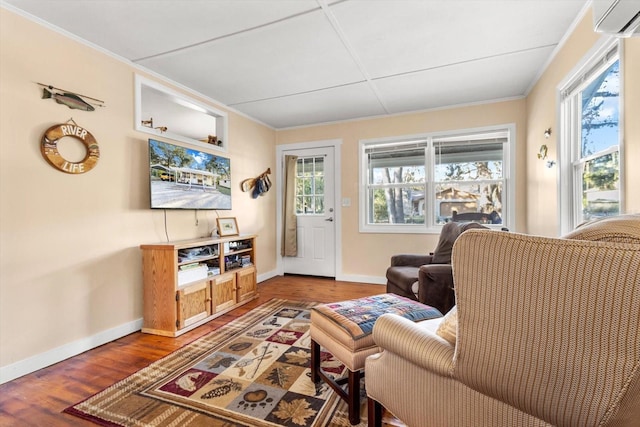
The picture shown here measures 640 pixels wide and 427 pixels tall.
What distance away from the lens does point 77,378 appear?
190 cm

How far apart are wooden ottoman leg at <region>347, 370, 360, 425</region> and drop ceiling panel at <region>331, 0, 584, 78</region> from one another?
2.20 m

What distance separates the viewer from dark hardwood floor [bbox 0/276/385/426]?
1546mm

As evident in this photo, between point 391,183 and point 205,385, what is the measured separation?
3.33m

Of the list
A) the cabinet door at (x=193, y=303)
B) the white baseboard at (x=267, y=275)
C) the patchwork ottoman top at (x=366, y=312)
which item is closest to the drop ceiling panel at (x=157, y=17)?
the patchwork ottoman top at (x=366, y=312)

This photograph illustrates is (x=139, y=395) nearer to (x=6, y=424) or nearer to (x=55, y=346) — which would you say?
(x=6, y=424)

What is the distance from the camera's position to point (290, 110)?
394 centimetres

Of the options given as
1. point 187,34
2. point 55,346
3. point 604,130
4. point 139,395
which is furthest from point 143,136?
point 604,130

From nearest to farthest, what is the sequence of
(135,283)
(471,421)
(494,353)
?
(494,353)
(471,421)
(135,283)

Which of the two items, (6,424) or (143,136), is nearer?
(6,424)

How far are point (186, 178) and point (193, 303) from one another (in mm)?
1235

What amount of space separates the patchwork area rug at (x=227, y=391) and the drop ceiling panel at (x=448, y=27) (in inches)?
94.1

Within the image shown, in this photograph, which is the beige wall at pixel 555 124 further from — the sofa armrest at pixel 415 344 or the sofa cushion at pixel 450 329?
the sofa armrest at pixel 415 344

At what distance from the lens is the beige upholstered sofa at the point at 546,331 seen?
2.14 ft

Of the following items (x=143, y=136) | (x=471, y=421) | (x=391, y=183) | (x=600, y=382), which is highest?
(x=143, y=136)
